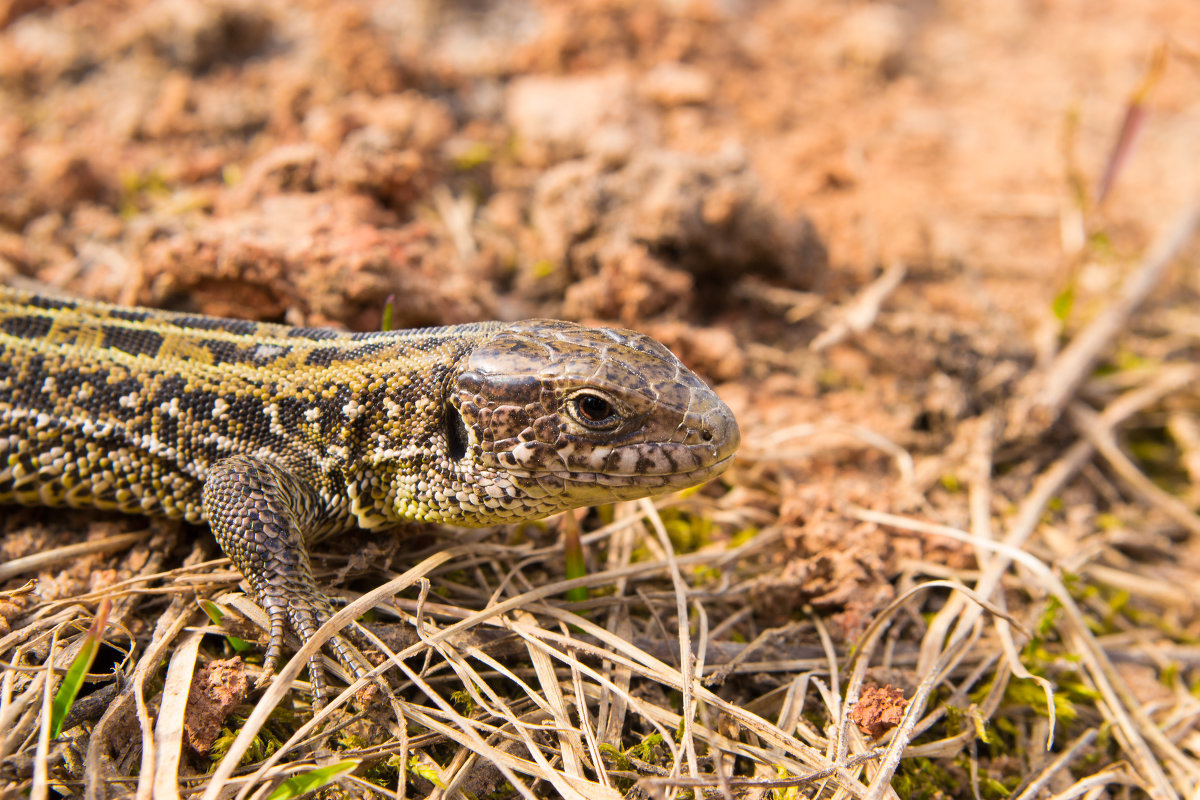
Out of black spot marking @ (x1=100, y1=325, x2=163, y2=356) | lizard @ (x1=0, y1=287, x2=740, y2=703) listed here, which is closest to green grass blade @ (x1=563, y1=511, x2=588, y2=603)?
Answer: lizard @ (x1=0, y1=287, x2=740, y2=703)

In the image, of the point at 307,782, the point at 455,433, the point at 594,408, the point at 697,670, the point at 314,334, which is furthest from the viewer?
the point at 314,334

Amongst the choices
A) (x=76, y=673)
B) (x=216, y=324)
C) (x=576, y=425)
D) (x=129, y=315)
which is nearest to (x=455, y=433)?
(x=576, y=425)

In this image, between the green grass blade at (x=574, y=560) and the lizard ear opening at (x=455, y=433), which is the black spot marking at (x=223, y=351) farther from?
the green grass blade at (x=574, y=560)

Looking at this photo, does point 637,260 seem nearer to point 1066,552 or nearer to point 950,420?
point 950,420

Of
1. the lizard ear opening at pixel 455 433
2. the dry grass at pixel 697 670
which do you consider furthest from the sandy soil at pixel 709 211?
the lizard ear opening at pixel 455 433

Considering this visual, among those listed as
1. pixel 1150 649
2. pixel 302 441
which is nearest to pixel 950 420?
pixel 1150 649

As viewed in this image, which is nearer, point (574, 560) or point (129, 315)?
point (574, 560)

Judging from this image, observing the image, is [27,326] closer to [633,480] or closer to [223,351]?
[223,351]
